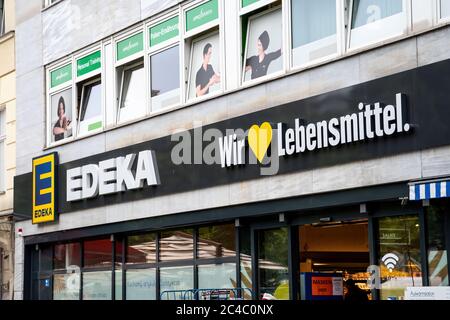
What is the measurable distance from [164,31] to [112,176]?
3.64 m

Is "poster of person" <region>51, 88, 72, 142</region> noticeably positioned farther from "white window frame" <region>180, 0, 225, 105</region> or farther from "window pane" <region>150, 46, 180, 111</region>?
"white window frame" <region>180, 0, 225, 105</region>

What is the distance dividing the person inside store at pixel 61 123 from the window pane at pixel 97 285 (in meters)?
3.77

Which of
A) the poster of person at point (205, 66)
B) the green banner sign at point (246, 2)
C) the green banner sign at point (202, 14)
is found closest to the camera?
the green banner sign at point (246, 2)

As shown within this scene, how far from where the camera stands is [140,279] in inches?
695

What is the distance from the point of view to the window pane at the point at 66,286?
65.3ft

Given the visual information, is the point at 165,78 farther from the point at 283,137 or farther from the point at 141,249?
the point at 283,137

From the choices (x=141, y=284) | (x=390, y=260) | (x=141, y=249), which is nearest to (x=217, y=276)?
(x=141, y=284)

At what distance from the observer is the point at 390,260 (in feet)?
38.7

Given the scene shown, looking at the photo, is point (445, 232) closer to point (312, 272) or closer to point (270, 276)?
point (312, 272)

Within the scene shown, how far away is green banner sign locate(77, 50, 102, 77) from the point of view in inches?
758

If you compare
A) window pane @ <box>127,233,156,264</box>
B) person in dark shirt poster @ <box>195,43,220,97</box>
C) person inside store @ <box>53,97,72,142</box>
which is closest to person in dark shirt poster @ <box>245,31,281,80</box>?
person in dark shirt poster @ <box>195,43,220,97</box>

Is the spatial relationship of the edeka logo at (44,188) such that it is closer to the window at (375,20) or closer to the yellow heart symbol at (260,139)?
the yellow heart symbol at (260,139)

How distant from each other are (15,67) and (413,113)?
1482 cm

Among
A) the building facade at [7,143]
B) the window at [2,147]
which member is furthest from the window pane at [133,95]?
the window at [2,147]
